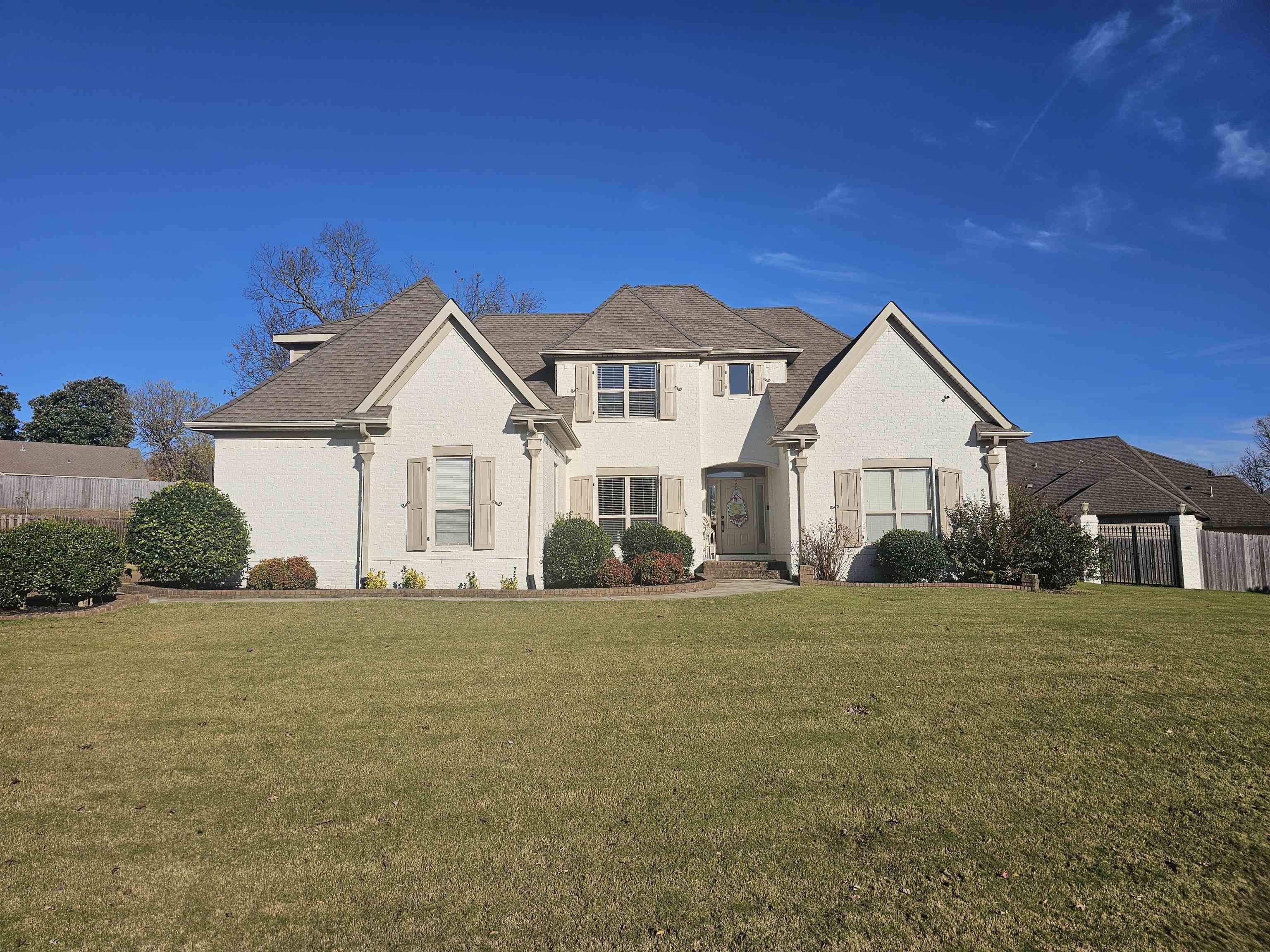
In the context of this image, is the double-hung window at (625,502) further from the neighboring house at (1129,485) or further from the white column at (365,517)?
the neighboring house at (1129,485)

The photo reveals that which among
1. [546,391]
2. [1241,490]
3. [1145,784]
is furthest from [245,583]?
[1241,490]

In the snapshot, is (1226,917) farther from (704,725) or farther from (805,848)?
(704,725)

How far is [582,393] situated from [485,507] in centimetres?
498

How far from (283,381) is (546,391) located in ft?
22.5

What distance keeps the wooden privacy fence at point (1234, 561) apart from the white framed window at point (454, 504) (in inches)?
806

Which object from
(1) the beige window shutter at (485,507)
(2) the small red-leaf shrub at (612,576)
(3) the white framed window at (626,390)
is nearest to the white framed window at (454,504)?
(1) the beige window shutter at (485,507)

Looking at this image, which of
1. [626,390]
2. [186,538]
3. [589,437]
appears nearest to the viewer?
[186,538]

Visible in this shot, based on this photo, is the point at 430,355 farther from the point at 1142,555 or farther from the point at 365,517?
the point at 1142,555

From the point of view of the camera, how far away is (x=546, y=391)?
797 inches

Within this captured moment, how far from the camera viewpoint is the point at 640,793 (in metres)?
5.23

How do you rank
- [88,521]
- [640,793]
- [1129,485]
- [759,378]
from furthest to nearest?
[1129,485], [88,521], [759,378], [640,793]

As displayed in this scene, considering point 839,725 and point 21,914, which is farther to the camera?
point 839,725

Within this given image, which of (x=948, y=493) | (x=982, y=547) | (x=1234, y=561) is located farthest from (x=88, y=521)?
(x=1234, y=561)

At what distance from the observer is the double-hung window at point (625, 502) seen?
762 inches
